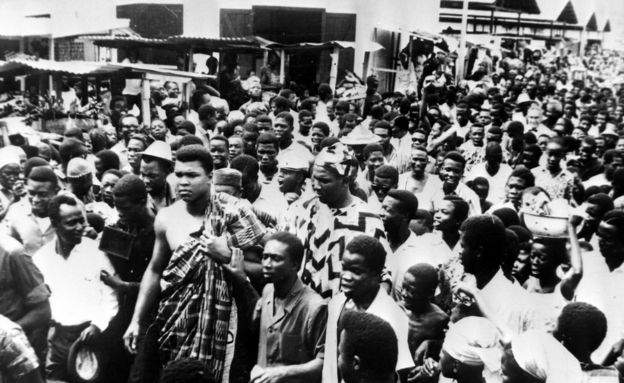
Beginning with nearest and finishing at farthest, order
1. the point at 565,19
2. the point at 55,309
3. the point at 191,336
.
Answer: the point at 191,336, the point at 55,309, the point at 565,19

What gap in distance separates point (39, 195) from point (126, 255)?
1.13 m

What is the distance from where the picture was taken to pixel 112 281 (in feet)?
12.2

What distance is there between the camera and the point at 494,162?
648cm

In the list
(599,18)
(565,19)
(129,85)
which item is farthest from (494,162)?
(599,18)

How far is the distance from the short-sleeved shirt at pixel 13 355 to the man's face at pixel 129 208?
1344mm

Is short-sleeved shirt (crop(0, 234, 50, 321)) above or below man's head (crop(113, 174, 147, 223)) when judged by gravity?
below

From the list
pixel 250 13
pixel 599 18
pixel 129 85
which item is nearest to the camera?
pixel 129 85

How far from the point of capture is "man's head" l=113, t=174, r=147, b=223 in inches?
153

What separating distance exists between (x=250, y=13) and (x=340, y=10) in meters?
2.19

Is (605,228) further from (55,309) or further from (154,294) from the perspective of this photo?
(55,309)

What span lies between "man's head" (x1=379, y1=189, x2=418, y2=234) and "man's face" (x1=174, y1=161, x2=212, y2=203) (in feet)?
4.25

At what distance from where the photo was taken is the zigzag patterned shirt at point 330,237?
365cm

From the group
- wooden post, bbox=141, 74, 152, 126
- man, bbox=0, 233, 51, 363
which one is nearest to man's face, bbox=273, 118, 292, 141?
wooden post, bbox=141, 74, 152, 126

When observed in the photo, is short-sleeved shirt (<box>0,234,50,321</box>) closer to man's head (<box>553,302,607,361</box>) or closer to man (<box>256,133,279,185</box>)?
man's head (<box>553,302,607,361</box>)
